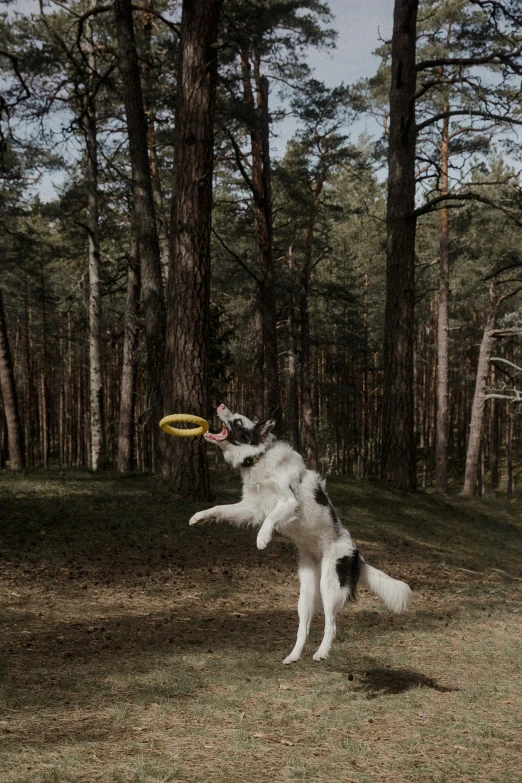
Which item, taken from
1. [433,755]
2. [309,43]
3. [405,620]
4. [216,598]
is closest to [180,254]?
[216,598]

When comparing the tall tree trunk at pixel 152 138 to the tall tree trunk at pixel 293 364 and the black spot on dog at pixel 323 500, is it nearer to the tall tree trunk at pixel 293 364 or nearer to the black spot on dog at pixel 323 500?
the tall tree trunk at pixel 293 364

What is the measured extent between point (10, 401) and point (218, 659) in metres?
14.3

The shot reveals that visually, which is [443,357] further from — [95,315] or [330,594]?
[330,594]

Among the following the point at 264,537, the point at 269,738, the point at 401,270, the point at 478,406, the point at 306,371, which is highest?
the point at 401,270

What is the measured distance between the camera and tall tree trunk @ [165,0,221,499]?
12.7m

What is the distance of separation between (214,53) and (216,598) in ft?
31.2

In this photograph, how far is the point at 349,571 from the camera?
245 inches

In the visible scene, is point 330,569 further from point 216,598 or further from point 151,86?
point 151,86

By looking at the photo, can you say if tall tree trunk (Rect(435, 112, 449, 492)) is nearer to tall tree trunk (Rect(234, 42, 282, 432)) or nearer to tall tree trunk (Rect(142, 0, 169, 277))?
tall tree trunk (Rect(234, 42, 282, 432))

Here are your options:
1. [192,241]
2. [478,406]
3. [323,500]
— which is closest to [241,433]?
[323,500]

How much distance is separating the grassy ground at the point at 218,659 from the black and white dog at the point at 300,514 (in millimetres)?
817

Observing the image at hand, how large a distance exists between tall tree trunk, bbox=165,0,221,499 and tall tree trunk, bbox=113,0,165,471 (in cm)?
379

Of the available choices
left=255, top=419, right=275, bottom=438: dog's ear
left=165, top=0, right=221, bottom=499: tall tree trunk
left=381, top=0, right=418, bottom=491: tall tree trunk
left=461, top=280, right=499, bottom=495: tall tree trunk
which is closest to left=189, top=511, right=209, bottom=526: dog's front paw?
left=255, top=419, right=275, bottom=438: dog's ear

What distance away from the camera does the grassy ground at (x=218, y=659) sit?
4.81m
